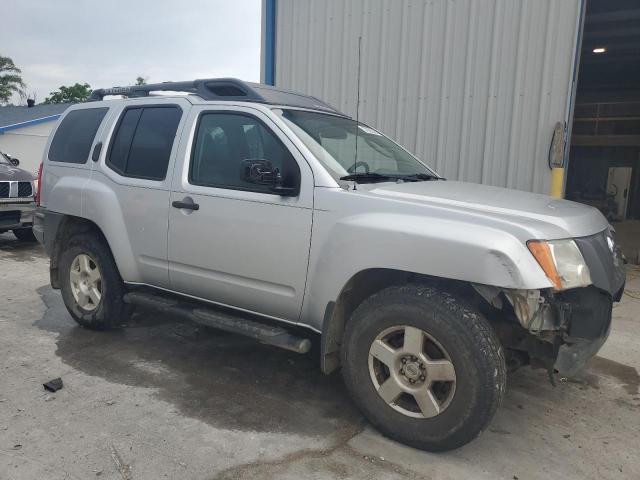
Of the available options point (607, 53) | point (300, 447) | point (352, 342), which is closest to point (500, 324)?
point (352, 342)

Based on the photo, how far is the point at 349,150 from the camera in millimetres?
3646

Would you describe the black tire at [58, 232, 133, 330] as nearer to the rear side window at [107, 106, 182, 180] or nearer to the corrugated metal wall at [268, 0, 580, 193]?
the rear side window at [107, 106, 182, 180]

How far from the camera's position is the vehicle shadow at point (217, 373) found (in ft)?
10.5

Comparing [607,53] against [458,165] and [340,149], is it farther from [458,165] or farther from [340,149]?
[340,149]

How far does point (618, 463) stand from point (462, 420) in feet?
2.99

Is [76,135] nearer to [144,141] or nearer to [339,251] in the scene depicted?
[144,141]

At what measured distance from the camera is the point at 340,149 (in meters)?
3.59

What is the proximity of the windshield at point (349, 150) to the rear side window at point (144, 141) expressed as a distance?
98cm

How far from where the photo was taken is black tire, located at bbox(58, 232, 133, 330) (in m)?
4.39

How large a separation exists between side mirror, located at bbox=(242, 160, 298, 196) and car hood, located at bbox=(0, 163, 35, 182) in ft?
22.6

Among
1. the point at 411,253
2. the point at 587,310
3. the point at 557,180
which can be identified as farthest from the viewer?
the point at 557,180

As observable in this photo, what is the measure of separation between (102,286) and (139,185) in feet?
3.31

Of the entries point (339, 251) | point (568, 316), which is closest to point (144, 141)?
point (339, 251)

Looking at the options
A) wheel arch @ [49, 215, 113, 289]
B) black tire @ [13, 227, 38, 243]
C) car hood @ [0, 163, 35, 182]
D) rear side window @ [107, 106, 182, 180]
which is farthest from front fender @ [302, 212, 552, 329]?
black tire @ [13, 227, 38, 243]
